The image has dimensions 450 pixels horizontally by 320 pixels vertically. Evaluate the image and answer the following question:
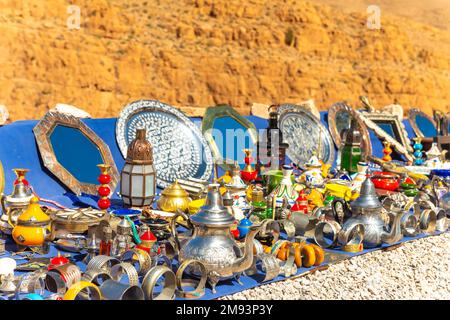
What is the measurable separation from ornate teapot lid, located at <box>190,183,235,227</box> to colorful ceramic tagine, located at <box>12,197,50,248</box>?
3.04 feet

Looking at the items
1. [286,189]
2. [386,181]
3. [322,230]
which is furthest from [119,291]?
[386,181]

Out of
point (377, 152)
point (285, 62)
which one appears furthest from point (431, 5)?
point (377, 152)

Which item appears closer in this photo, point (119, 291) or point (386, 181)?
point (119, 291)

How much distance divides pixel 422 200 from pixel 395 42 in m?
29.6

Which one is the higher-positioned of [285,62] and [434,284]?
[285,62]

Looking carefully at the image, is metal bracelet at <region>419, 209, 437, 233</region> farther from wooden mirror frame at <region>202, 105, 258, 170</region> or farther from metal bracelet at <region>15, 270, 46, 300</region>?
metal bracelet at <region>15, 270, 46, 300</region>

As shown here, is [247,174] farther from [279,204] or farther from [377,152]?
[377,152]

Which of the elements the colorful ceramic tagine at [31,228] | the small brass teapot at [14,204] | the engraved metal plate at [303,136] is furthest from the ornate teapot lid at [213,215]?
the engraved metal plate at [303,136]

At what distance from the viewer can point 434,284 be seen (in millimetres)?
4199

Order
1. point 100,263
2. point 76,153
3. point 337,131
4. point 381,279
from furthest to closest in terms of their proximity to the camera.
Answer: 1. point 337,131
2. point 76,153
3. point 381,279
4. point 100,263

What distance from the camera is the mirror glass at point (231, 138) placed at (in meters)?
6.43

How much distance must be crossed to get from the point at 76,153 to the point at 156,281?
95.5 inches

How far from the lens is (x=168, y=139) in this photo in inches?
235

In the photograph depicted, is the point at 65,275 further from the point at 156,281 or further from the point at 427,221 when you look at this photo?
the point at 427,221
